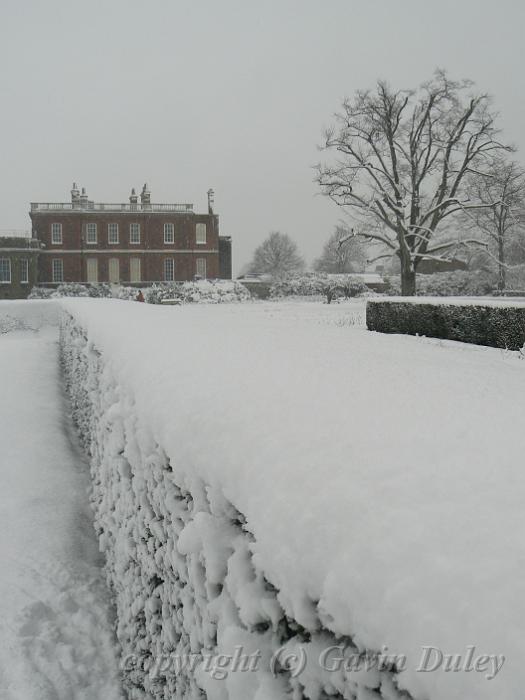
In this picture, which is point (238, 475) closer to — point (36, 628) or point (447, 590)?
point (447, 590)

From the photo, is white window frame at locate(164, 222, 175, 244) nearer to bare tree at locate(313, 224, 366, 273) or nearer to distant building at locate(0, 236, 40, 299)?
distant building at locate(0, 236, 40, 299)

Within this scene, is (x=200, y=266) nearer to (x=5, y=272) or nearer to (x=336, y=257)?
(x=5, y=272)

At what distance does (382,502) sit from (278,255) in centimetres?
7412

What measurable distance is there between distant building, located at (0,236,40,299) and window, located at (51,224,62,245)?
3.00 m

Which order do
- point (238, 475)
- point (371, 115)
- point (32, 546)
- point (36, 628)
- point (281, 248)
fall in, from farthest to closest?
point (281, 248) < point (371, 115) < point (32, 546) < point (36, 628) < point (238, 475)

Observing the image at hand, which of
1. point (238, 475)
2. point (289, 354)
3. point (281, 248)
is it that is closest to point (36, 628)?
point (289, 354)

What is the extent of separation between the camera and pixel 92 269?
48.8 m

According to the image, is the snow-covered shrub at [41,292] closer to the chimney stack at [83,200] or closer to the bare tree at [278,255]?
the chimney stack at [83,200]

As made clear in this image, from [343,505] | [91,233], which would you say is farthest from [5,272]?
[343,505]

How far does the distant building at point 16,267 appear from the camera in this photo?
148 feet

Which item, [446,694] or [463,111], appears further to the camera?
[463,111]

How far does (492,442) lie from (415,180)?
30782 mm

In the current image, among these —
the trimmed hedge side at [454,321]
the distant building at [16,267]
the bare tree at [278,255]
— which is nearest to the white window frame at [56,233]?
the distant building at [16,267]

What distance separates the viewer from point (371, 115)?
94.9 ft
